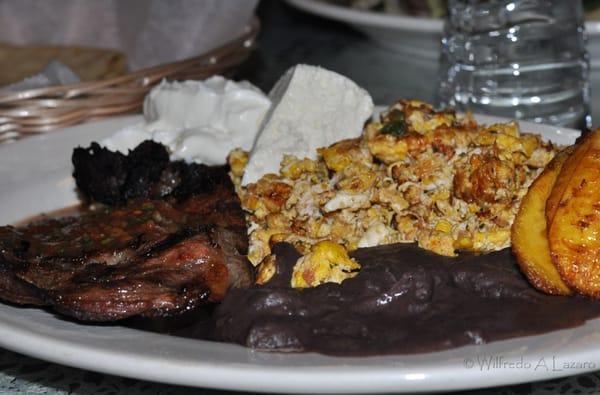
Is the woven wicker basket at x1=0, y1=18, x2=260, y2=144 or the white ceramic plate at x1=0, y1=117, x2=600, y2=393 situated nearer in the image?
the white ceramic plate at x1=0, y1=117, x2=600, y2=393

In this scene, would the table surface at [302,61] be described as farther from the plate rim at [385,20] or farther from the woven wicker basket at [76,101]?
the woven wicker basket at [76,101]

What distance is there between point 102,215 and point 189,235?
1.14 feet

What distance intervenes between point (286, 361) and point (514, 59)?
2411mm

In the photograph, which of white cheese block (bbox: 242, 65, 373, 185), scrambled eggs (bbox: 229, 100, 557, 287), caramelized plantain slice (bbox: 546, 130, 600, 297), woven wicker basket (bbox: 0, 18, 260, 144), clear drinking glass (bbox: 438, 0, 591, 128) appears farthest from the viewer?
clear drinking glass (bbox: 438, 0, 591, 128)

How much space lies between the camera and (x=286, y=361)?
1.53m

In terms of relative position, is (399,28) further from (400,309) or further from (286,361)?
(286,361)

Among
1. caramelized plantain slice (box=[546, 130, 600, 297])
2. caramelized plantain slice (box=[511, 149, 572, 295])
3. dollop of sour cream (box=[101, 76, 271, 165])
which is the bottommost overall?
dollop of sour cream (box=[101, 76, 271, 165])

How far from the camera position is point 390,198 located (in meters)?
2.05

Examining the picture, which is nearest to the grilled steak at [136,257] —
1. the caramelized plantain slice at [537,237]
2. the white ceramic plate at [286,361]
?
the white ceramic plate at [286,361]

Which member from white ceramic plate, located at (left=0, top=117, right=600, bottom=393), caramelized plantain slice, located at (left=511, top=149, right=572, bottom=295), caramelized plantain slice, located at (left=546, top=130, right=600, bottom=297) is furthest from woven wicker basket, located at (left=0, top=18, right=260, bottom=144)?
caramelized plantain slice, located at (left=546, top=130, right=600, bottom=297)

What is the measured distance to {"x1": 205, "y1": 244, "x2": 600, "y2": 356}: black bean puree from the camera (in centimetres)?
160

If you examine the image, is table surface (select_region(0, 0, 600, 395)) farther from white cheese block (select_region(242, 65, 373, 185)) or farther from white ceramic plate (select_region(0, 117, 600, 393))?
white cheese block (select_region(242, 65, 373, 185))

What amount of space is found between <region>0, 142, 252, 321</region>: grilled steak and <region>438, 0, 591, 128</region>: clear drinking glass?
5.42 ft

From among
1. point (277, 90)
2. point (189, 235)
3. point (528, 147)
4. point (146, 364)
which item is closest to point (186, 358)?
point (146, 364)
